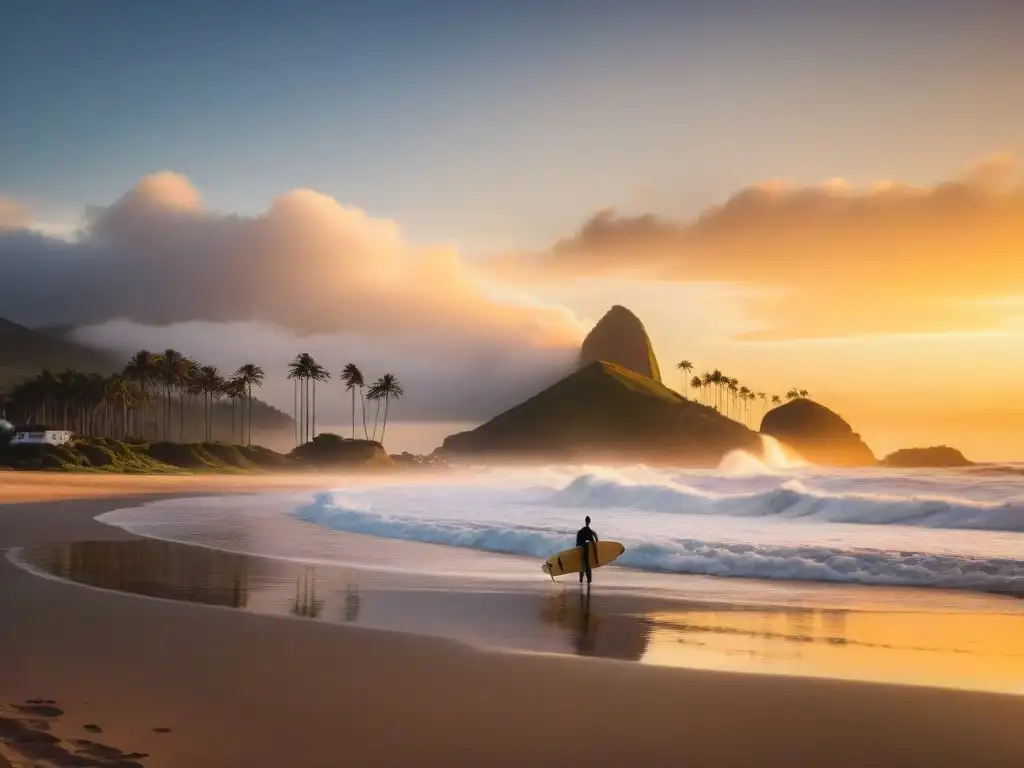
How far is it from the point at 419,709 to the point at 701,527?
26.5 m

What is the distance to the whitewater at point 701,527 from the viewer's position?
2303 cm

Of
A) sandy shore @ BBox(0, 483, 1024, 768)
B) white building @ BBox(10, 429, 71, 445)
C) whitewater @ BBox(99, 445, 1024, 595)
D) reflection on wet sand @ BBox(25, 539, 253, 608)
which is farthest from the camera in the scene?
white building @ BBox(10, 429, 71, 445)

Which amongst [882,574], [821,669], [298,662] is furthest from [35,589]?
[882,574]

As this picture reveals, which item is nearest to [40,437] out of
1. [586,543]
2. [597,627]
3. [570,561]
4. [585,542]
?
[570,561]

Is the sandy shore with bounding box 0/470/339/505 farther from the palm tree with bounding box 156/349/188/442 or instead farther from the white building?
the palm tree with bounding box 156/349/188/442

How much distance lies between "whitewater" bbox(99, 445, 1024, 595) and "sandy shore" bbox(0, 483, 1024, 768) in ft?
40.7

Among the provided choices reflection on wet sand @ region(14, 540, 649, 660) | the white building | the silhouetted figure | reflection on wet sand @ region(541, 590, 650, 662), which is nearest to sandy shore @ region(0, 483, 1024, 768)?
reflection on wet sand @ region(541, 590, 650, 662)

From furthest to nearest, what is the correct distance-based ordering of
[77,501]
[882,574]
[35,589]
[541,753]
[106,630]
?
1. [77,501]
2. [882,574]
3. [35,589]
4. [106,630]
5. [541,753]

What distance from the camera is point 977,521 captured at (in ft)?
113

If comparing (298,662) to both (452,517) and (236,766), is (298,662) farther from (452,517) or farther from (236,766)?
(452,517)

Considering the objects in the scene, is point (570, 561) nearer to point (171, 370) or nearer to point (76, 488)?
point (76, 488)

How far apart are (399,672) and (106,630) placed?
17.3ft

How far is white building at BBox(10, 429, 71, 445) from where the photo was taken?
111125 mm

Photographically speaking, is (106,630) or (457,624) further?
(457,624)
